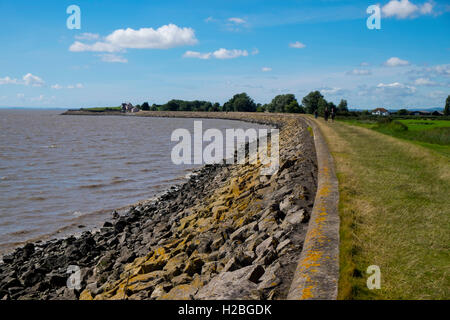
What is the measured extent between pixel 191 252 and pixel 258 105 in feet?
441

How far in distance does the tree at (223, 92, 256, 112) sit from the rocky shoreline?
396ft

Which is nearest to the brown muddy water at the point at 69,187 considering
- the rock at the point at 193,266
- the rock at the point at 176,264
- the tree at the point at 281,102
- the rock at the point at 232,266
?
the rock at the point at 176,264

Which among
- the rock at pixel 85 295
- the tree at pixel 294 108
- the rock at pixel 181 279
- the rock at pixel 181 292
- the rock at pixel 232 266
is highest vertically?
the tree at pixel 294 108

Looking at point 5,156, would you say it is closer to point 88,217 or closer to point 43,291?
point 88,217

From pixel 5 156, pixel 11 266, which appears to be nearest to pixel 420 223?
pixel 11 266

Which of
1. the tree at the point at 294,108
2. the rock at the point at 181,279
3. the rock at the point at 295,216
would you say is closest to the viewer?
the rock at the point at 181,279

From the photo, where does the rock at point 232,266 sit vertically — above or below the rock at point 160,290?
above

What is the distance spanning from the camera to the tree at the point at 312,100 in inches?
3600

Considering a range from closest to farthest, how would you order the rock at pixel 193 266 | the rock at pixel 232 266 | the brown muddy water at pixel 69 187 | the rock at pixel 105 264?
the rock at pixel 232 266 < the rock at pixel 193 266 < the rock at pixel 105 264 < the brown muddy water at pixel 69 187

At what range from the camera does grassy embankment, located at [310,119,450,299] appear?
129 inches

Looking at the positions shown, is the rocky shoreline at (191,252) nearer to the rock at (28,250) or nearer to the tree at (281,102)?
the rock at (28,250)

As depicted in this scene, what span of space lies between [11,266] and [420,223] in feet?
26.4

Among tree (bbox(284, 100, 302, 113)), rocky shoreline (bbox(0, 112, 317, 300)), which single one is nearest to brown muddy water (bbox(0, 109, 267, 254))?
rocky shoreline (bbox(0, 112, 317, 300))

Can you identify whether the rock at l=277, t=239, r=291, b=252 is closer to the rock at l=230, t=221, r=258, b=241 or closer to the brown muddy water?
the rock at l=230, t=221, r=258, b=241
